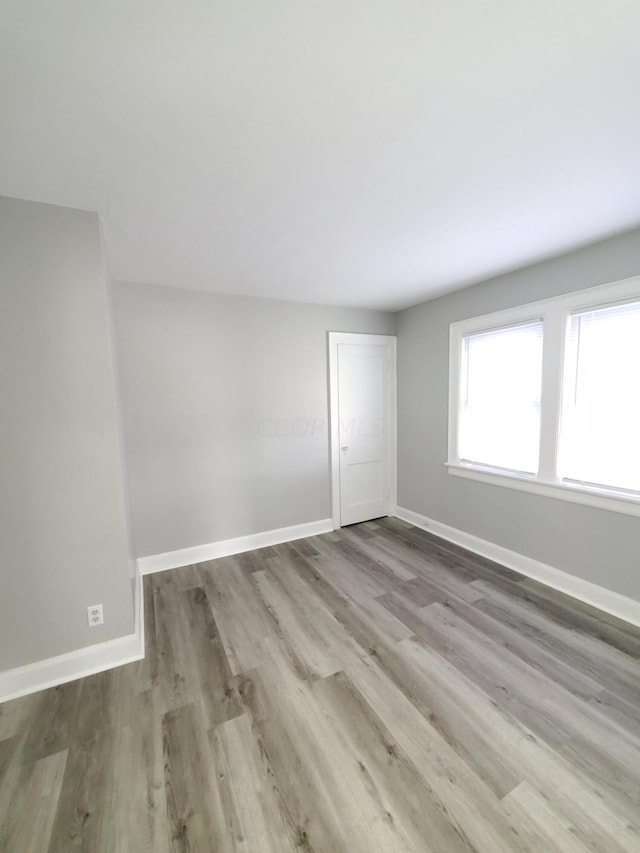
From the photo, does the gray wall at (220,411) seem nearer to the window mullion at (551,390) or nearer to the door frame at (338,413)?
the door frame at (338,413)

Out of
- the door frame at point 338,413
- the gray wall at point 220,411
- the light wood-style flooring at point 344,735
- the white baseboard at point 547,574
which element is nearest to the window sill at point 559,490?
the white baseboard at point 547,574

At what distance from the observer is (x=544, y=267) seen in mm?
2516

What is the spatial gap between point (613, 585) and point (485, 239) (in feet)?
7.97

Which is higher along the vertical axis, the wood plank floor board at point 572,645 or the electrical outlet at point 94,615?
the electrical outlet at point 94,615

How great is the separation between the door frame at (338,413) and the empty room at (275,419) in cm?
47

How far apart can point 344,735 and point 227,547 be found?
6.61 ft

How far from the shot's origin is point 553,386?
8.22 feet

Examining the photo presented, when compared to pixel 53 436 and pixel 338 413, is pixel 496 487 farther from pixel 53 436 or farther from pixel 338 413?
pixel 53 436

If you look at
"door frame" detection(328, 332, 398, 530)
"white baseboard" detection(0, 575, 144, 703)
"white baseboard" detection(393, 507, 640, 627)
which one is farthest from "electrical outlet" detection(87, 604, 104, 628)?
"white baseboard" detection(393, 507, 640, 627)

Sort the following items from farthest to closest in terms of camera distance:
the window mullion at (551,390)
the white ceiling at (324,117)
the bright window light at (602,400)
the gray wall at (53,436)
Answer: the window mullion at (551,390) < the bright window light at (602,400) < the gray wall at (53,436) < the white ceiling at (324,117)

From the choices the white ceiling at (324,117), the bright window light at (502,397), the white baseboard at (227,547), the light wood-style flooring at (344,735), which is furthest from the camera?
the white baseboard at (227,547)

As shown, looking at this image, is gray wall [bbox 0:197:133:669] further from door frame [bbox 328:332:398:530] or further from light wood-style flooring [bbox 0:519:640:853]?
door frame [bbox 328:332:398:530]

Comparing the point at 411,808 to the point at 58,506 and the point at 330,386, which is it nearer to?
the point at 58,506

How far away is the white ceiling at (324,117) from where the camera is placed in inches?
33.9
